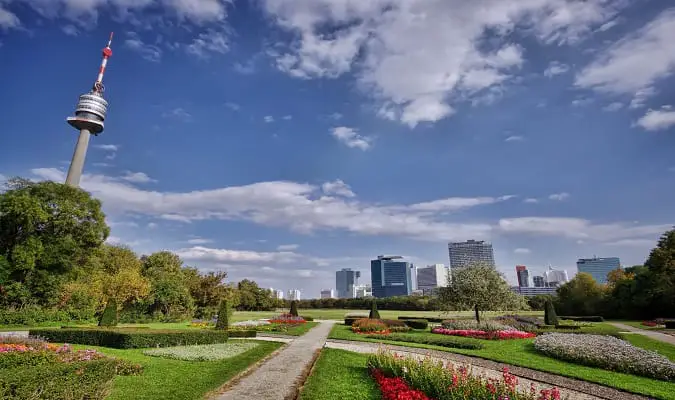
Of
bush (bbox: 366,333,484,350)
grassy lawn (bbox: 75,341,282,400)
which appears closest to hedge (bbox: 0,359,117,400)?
grassy lawn (bbox: 75,341,282,400)

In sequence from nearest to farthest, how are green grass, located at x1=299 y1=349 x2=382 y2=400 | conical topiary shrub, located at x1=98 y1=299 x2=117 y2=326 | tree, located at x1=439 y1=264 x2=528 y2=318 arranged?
green grass, located at x1=299 y1=349 x2=382 y2=400, conical topiary shrub, located at x1=98 y1=299 x2=117 y2=326, tree, located at x1=439 y1=264 x2=528 y2=318

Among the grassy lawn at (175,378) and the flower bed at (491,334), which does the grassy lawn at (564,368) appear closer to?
the flower bed at (491,334)

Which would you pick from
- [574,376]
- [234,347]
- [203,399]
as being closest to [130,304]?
[234,347]

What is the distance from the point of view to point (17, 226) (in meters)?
36.4

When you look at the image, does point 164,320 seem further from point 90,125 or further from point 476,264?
point 90,125

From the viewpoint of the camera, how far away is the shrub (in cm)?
1262

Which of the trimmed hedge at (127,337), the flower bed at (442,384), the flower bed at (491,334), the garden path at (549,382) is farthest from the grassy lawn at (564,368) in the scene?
the trimmed hedge at (127,337)

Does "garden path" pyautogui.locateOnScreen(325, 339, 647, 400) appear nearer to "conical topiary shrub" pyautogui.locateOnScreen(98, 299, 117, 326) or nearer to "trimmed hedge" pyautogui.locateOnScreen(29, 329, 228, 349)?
"trimmed hedge" pyautogui.locateOnScreen(29, 329, 228, 349)

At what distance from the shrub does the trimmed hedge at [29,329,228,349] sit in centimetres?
1771

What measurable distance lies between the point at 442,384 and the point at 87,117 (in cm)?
9704

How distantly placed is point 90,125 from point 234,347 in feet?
281

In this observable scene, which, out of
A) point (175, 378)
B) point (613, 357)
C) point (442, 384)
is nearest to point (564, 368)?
point (613, 357)

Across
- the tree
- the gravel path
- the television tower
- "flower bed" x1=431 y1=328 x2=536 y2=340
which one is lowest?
the gravel path

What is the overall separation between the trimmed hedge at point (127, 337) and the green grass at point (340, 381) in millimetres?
8134
